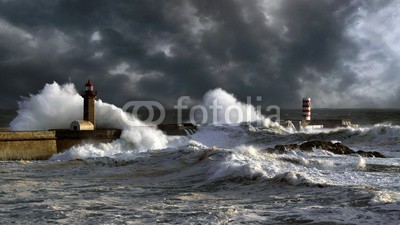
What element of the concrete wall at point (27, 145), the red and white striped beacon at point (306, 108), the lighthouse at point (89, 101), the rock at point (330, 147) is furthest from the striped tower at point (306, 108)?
the concrete wall at point (27, 145)

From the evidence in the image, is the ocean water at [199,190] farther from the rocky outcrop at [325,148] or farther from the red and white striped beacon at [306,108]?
the red and white striped beacon at [306,108]

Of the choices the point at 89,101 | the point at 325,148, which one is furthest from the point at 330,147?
the point at 89,101

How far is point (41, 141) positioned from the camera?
12961 millimetres

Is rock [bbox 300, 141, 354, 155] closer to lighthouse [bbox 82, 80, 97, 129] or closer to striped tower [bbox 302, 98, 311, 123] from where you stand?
Answer: lighthouse [bbox 82, 80, 97, 129]

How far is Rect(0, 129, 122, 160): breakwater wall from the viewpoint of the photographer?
12.3m

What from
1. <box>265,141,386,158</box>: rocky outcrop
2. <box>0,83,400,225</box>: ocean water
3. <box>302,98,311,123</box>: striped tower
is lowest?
<box>0,83,400,225</box>: ocean water

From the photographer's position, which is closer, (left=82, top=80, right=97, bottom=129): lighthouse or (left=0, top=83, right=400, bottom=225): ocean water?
(left=0, top=83, right=400, bottom=225): ocean water

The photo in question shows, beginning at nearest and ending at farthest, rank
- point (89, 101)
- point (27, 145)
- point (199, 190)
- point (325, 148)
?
point (199, 190), point (325, 148), point (27, 145), point (89, 101)

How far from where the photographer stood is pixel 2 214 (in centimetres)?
505

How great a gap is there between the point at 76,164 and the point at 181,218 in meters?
5.69

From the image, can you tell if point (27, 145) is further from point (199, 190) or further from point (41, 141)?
point (199, 190)

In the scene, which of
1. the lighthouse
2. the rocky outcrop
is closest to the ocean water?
the rocky outcrop

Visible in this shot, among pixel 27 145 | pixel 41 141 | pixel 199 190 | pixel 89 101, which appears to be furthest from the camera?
pixel 89 101

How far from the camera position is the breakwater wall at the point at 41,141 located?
12.3m
